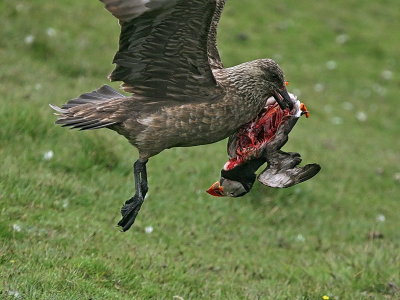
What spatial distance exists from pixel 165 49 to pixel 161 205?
225 centimetres

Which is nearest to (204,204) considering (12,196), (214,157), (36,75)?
(214,157)

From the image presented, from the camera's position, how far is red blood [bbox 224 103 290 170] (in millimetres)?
5051

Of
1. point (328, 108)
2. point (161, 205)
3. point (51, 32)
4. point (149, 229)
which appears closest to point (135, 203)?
point (149, 229)

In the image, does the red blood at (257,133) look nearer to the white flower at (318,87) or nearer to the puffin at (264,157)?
the puffin at (264,157)

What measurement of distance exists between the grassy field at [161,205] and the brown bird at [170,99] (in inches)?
28.9

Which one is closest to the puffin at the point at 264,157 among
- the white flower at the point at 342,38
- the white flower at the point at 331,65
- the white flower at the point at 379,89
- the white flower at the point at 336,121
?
the white flower at the point at 336,121

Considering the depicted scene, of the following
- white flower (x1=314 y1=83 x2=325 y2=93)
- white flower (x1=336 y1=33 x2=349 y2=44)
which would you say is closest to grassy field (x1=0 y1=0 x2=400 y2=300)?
white flower (x1=314 y1=83 x2=325 y2=93)

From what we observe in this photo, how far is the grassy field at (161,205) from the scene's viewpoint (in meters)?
5.54

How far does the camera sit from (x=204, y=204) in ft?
23.7

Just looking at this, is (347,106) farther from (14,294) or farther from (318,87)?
(14,294)

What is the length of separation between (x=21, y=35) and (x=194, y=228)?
4.34 meters

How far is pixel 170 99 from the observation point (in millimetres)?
5297

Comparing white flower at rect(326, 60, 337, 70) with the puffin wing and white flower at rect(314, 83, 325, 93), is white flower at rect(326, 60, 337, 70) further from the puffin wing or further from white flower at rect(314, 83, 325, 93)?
the puffin wing

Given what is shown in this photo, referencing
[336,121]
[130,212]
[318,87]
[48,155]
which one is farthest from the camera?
[318,87]
